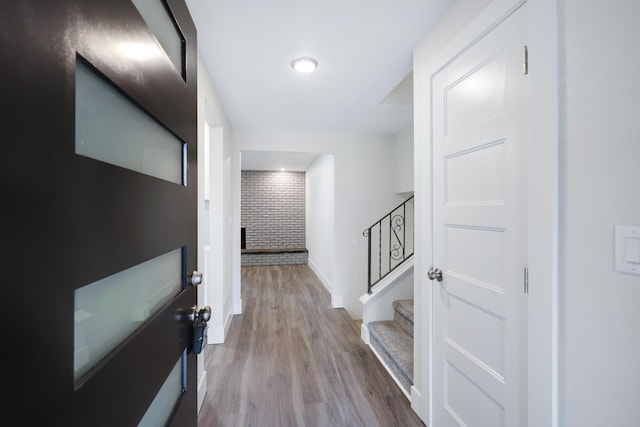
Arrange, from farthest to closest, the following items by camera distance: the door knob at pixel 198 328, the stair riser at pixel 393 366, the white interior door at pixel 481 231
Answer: the stair riser at pixel 393 366 < the white interior door at pixel 481 231 < the door knob at pixel 198 328

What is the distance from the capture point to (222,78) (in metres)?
2.30

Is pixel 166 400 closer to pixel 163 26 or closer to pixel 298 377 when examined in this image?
pixel 163 26

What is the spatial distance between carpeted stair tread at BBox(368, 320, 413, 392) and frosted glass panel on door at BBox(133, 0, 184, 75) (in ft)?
7.38

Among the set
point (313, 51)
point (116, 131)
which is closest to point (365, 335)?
point (313, 51)

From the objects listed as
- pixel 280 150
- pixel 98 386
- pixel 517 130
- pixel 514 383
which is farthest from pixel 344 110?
pixel 98 386

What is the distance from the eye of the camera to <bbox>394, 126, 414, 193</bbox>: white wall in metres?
3.62

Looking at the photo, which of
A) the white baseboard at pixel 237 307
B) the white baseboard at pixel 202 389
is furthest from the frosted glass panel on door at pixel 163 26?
the white baseboard at pixel 237 307

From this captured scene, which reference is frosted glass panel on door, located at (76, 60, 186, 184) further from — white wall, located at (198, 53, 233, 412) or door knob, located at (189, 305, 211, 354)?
white wall, located at (198, 53, 233, 412)

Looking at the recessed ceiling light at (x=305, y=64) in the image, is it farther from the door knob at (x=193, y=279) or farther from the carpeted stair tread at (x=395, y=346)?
the carpeted stair tread at (x=395, y=346)

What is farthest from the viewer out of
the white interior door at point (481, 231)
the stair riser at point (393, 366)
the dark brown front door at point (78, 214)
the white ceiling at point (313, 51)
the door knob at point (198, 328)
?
the stair riser at point (393, 366)

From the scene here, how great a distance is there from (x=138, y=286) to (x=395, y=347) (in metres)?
2.25

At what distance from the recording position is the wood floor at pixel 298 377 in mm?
1831

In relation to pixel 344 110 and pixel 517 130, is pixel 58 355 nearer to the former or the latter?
pixel 517 130

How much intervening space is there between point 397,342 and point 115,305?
239 cm
